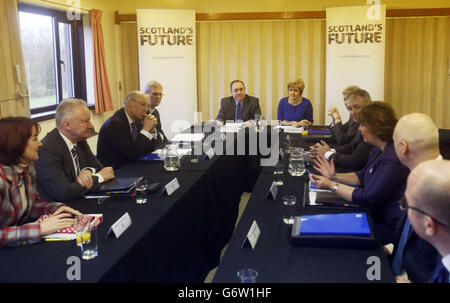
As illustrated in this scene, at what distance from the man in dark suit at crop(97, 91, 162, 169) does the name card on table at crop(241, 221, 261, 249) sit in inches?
73.1

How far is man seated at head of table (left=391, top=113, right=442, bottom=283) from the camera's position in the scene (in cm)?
179

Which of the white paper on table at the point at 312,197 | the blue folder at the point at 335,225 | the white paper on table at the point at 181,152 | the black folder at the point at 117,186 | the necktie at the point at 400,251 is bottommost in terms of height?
the necktie at the point at 400,251

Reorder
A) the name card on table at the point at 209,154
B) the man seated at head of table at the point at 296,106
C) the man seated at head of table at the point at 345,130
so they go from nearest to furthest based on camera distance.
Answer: the name card on table at the point at 209,154 → the man seated at head of table at the point at 345,130 → the man seated at head of table at the point at 296,106

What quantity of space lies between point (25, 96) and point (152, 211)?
2.84 meters

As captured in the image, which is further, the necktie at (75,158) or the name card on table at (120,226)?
the necktie at (75,158)

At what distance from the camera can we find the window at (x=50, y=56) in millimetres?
5316

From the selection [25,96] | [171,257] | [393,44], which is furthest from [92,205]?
[393,44]

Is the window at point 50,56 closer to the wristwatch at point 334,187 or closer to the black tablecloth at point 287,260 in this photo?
the wristwatch at point 334,187

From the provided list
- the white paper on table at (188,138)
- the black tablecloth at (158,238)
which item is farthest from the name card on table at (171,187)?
the white paper on table at (188,138)

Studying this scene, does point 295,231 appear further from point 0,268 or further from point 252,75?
point 252,75

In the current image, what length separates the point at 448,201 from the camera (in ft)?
4.01

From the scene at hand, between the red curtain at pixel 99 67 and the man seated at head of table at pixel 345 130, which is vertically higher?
the red curtain at pixel 99 67

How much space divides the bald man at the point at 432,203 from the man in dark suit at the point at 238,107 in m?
4.41

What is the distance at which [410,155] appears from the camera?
79.4 inches
